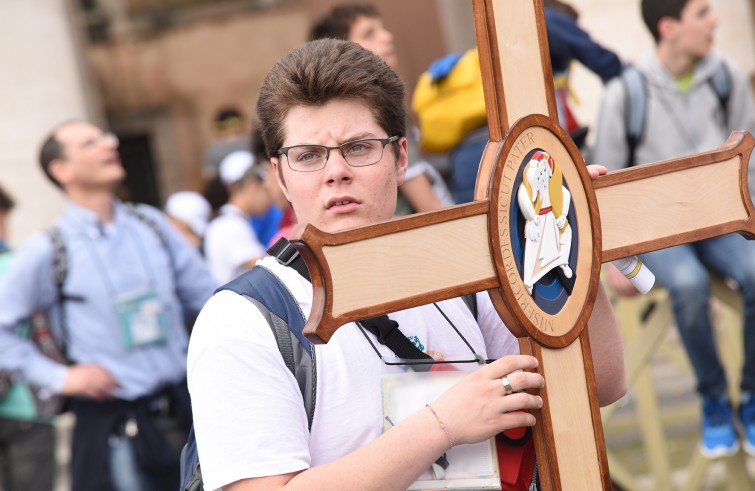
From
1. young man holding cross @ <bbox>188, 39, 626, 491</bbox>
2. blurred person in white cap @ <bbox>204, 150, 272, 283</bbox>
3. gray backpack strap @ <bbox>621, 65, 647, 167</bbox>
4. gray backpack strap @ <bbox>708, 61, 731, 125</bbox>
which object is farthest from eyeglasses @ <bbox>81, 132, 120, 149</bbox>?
young man holding cross @ <bbox>188, 39, 626, 491</bbox>

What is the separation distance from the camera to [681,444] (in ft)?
23.6

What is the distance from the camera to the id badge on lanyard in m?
4.54

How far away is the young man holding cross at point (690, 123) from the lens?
471cm

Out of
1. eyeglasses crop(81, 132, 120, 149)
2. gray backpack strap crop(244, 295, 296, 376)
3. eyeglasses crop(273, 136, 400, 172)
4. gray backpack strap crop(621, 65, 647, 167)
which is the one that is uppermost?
eyeglasses crop(81, 132, 120, 149)

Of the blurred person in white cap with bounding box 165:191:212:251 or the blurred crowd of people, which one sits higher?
the blurred person in white cap with bounding box 165:191:212:251

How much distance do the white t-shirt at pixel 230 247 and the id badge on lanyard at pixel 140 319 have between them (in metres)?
1.40

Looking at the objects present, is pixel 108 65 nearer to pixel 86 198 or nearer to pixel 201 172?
pixel 201 172

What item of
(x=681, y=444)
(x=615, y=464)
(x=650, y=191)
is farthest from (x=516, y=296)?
(x=681, y=444)

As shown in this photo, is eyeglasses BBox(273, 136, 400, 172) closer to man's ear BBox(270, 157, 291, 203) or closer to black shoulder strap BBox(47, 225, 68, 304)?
man's ear BBox(270, 157, 291, 203)

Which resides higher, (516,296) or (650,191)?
(650,191)

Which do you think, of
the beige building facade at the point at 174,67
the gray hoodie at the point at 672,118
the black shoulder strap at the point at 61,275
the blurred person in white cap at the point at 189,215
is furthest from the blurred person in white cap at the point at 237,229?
the beige building facade at the point at 174,67

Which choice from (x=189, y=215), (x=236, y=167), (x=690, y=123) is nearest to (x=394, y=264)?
(x=690, y=123)

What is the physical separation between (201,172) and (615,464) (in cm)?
1050

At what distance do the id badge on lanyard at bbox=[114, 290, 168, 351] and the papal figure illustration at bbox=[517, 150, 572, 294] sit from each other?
2.71 metres
